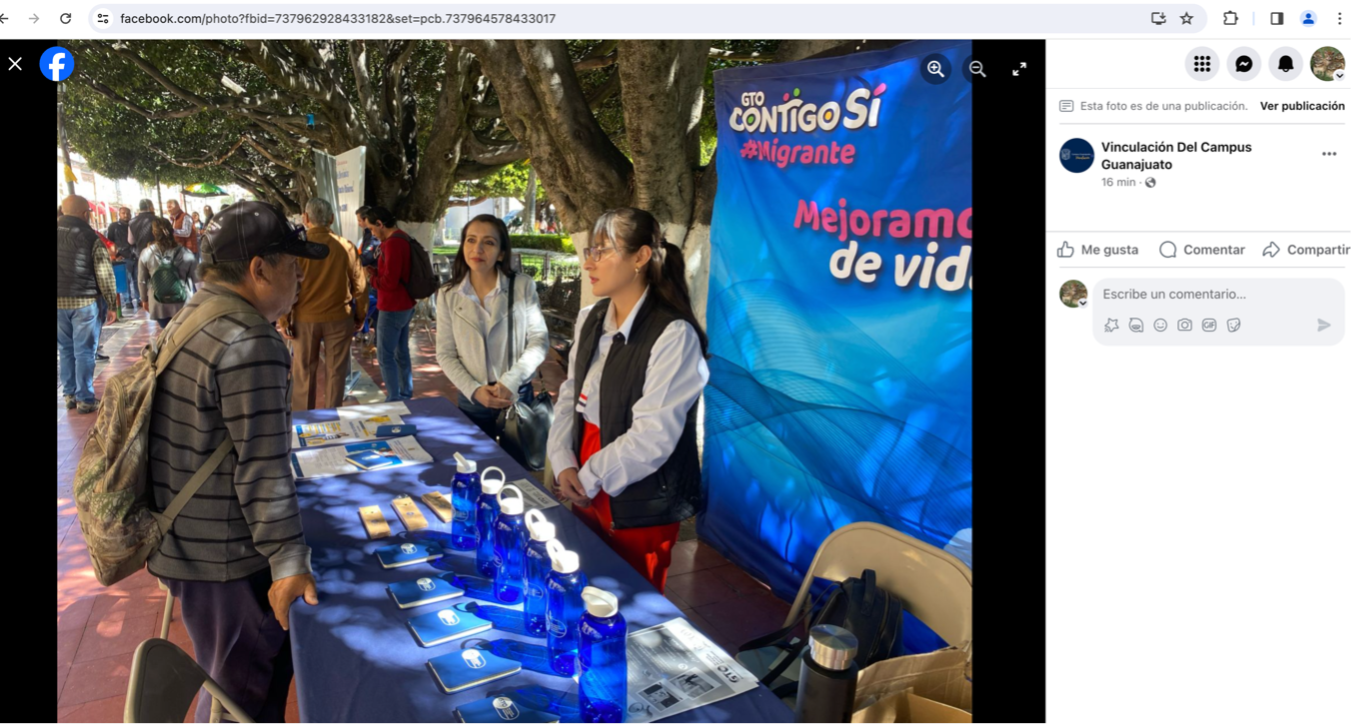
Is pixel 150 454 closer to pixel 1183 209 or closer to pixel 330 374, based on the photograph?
pixel 1183 209

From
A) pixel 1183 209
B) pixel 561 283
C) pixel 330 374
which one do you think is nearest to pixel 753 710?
pixel 1183 209

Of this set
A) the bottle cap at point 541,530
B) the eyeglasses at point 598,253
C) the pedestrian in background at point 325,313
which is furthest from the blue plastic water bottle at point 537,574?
the pedestrian in background at point 325,313

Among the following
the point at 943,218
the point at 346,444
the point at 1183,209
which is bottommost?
the point at 346,444

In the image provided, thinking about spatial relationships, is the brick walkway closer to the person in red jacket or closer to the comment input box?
the comment input box

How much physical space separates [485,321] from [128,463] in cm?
214

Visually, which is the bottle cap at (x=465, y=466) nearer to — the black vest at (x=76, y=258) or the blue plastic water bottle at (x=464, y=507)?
the blue plastic water bottle at (x=464, y=507)

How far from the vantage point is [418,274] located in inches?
259

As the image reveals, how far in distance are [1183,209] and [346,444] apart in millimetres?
A: 3096

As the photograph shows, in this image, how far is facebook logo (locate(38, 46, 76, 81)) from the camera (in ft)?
4.86

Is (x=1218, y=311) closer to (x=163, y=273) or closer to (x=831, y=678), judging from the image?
(x=831, y=678)

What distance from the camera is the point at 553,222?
41094mm

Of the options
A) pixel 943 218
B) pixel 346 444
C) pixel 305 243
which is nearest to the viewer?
pixel 305 243

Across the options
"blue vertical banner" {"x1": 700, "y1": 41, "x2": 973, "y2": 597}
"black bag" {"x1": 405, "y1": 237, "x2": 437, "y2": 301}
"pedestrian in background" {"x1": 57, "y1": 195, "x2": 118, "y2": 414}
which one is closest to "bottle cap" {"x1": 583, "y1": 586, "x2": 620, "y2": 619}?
"blue vertical banner" {"x1": 700, "y1": 41, "x2": 973, "y2": 597}

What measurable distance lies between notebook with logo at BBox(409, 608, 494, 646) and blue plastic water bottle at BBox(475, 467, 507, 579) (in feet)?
0.69
